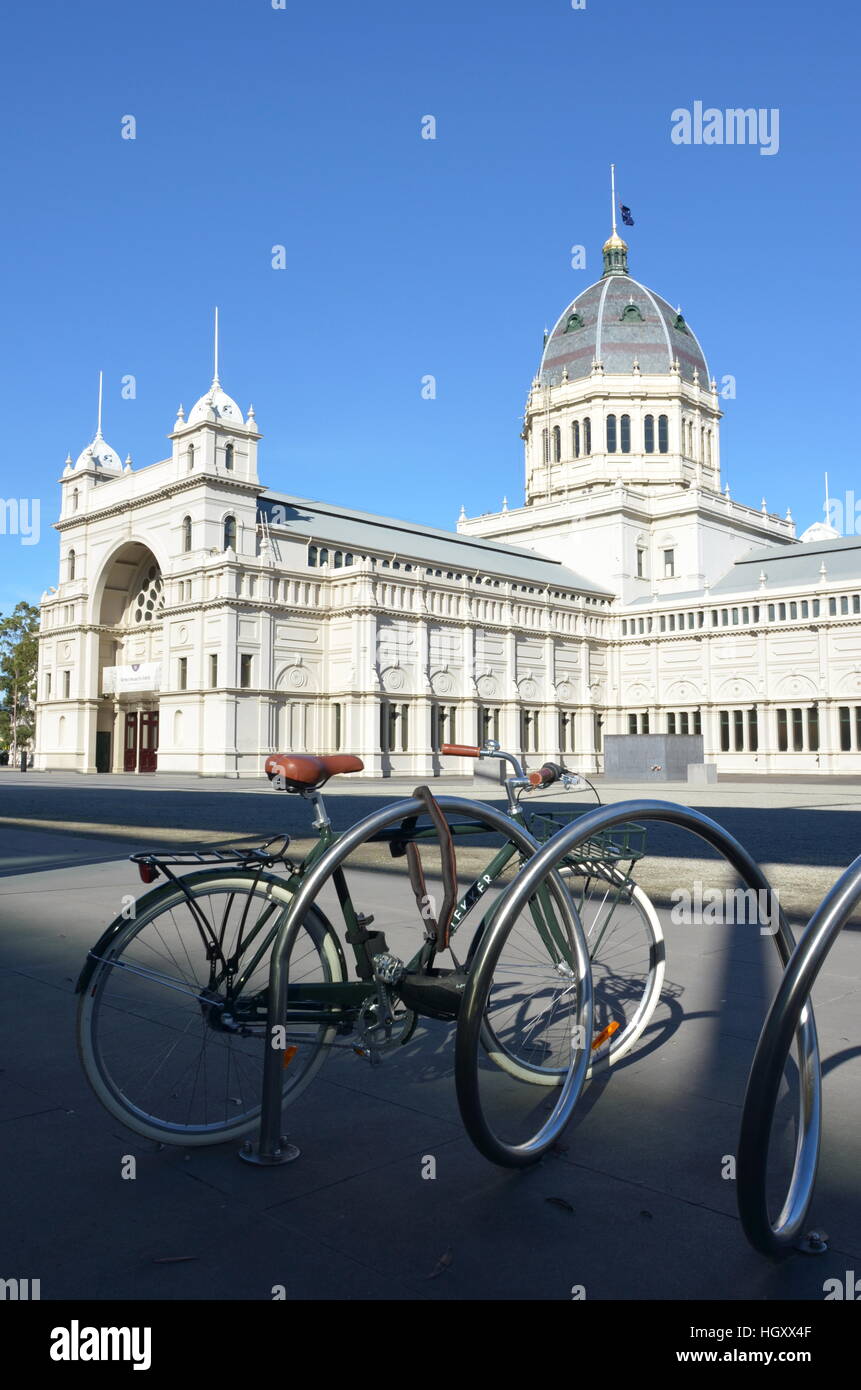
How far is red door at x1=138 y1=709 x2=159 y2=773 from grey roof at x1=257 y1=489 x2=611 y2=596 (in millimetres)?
14364

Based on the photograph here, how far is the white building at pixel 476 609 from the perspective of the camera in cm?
5291

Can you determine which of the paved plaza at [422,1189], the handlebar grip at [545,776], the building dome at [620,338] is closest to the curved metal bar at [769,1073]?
the paved plaza at [422,1189]

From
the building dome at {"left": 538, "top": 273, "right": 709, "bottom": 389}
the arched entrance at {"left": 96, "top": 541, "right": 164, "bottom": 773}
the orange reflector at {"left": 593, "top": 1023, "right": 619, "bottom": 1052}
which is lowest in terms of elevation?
the orange reflector at {"left": 593, "top": 1023, "right": 619, "bottom": 1052}

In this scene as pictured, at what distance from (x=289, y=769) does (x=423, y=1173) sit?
153 centimetres

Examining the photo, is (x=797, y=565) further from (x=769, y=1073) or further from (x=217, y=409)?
(x=769, y=1073)

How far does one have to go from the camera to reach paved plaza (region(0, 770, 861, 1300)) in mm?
2635

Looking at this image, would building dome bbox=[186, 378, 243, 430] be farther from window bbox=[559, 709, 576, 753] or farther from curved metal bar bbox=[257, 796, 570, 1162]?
curved metal bar bbox=[257, 796, 570, 1162]

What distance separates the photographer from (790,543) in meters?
83.8

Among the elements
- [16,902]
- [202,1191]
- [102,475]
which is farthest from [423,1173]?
[102,475]

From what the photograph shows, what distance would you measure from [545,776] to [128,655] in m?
60.9

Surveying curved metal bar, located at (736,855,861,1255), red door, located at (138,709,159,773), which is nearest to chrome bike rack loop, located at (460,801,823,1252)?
curved metal bar, located at (736,855,861,1255)

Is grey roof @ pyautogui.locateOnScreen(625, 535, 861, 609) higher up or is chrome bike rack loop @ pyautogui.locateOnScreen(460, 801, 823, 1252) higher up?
grey roof @ pyautogui.locateOnScreen(625, 535, 861, 609)

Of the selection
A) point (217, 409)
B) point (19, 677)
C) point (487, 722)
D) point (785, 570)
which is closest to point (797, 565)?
point (785, 570)

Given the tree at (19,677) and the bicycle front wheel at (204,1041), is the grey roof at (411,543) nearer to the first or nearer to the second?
the tree at (19,677)
